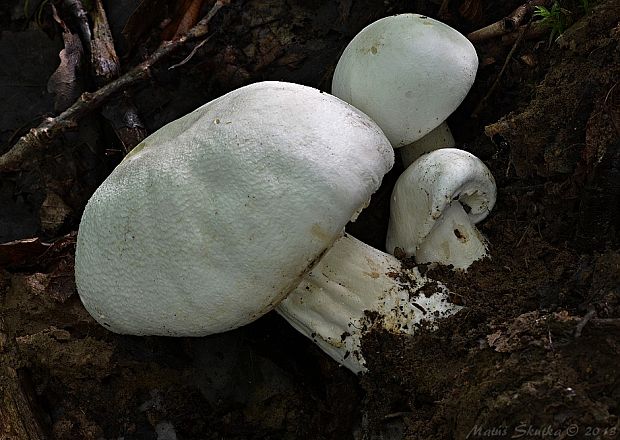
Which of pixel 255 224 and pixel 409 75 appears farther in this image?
pixel 409 75

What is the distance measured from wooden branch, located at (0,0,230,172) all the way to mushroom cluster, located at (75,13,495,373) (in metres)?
0.89

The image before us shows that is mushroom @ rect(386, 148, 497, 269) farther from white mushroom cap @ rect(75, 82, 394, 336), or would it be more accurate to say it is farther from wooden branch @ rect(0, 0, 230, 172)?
wooden branch @ rect(0, 0, 230, 172)

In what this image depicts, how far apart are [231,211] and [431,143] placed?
Result: 110cm

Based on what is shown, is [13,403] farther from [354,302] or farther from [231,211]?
[354,302]

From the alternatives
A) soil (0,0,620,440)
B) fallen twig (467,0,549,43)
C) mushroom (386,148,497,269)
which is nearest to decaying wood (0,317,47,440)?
soil (0,0,620,440)

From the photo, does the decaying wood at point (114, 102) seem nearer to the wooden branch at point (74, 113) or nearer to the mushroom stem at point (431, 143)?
the wooden branch at point (74, 113)

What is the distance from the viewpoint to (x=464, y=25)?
2.84m

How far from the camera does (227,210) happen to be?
6.06 feet

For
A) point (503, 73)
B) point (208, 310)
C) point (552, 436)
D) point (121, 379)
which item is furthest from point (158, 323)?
point (503, 73)

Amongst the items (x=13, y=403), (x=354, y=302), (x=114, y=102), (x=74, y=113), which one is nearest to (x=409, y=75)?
(x=354, y=302)

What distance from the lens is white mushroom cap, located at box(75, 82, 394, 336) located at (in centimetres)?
184

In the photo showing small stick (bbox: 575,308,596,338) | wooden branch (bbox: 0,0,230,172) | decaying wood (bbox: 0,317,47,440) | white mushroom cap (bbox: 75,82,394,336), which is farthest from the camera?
wooden branch (bbox: 0,0,230,172)

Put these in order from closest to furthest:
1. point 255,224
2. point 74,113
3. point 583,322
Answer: point 583,322
point 255,224
point 74,113

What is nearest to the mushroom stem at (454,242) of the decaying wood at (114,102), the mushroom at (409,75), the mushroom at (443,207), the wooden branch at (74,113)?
the mushroom at (443,207)
